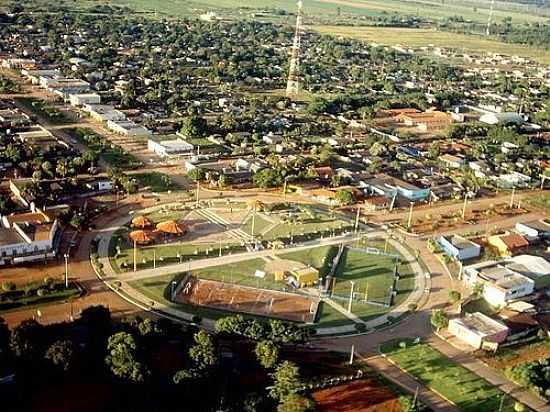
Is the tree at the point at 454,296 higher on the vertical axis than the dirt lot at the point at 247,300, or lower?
higher

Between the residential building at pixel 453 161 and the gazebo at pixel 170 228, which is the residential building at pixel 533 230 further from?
the gazebo at pixel 170 228

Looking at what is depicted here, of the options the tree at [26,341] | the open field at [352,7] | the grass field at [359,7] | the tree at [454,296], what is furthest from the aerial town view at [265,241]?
the grass field at [359,7]

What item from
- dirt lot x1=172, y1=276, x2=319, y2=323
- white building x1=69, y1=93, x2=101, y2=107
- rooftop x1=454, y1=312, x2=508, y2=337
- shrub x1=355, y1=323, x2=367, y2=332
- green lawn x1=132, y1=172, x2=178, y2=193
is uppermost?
white building x1=69, y1=93, x2=101, y2=107

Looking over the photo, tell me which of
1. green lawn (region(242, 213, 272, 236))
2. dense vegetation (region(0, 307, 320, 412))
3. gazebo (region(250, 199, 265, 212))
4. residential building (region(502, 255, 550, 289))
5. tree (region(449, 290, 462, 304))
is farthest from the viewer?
gazebo (region(250, 199, 265, 212))

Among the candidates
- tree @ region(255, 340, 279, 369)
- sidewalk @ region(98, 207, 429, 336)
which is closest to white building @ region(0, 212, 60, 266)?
sidewalk @ region(98, 207, 429, 336)

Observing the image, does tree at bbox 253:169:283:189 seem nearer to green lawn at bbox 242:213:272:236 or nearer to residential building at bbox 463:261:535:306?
green lawn at bbox 242:213:272:236

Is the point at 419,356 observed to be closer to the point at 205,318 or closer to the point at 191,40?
the point at 205,318
